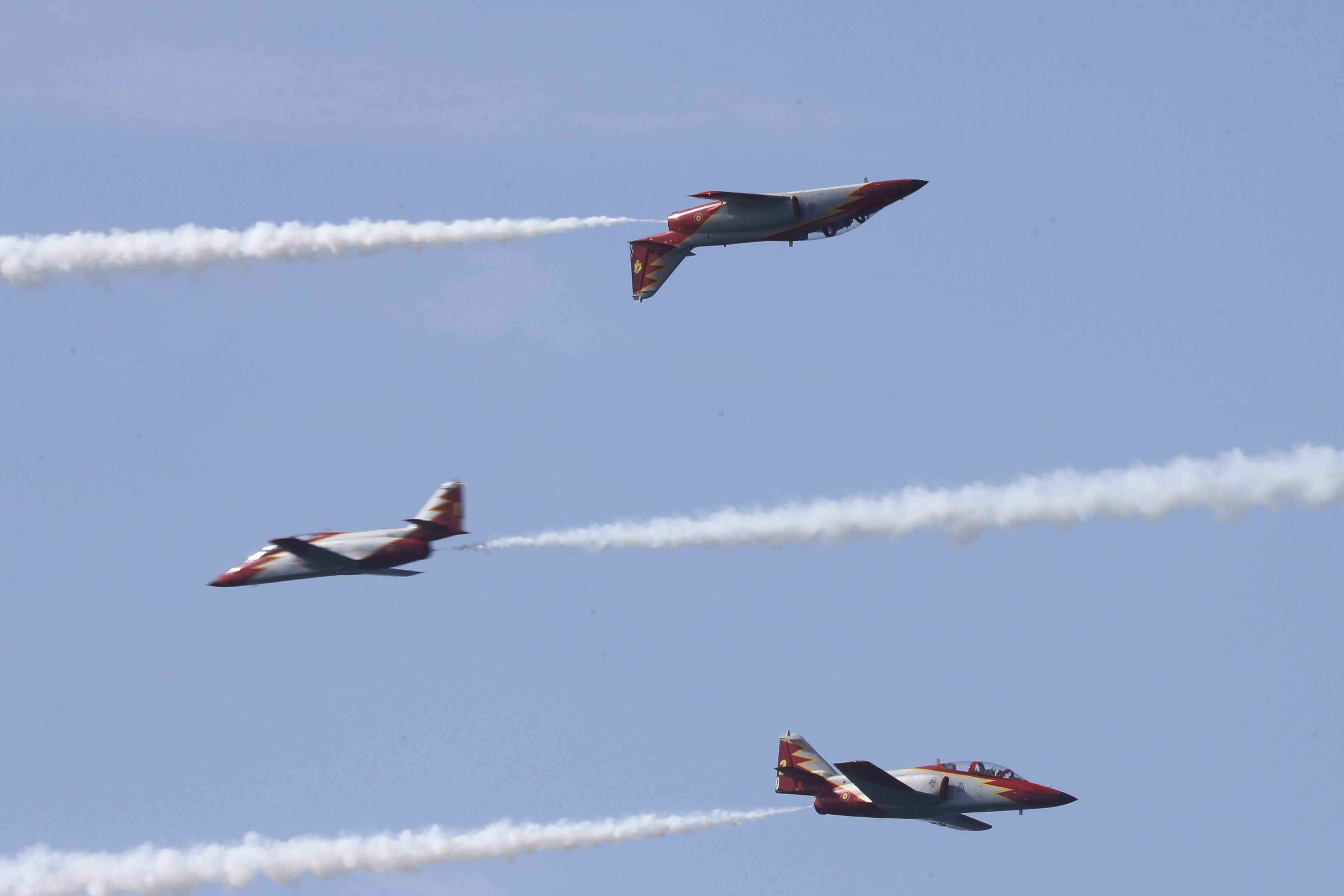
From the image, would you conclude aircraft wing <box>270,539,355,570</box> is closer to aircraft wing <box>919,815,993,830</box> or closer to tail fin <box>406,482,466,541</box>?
tail fin <box>406,482,466,541</box>

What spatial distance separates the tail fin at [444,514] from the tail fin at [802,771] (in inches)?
577

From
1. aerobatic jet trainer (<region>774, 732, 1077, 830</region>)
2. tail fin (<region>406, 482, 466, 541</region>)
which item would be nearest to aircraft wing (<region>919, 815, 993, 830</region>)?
aerobatic jet trainer (<region>774, 732, 1077, 830</region>)

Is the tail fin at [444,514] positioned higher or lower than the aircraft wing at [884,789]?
higher

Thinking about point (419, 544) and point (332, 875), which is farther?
point (332, 875)

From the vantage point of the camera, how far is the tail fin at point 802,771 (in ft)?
347

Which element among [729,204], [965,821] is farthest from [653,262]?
[965,821]

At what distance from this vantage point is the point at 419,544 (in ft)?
325

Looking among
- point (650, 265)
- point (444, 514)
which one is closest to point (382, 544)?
point (444, 514)

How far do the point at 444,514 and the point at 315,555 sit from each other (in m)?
4.33

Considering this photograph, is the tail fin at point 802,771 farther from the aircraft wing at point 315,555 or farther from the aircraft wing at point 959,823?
the aircraft wing at point 315,555

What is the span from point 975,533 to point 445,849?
2041cm

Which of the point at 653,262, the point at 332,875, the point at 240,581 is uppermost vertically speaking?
the point at 653,262

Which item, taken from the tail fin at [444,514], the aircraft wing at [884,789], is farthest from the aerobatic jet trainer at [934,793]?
the tail fin at [444,514]

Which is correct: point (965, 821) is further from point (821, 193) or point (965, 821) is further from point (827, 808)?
point (821, 193)
